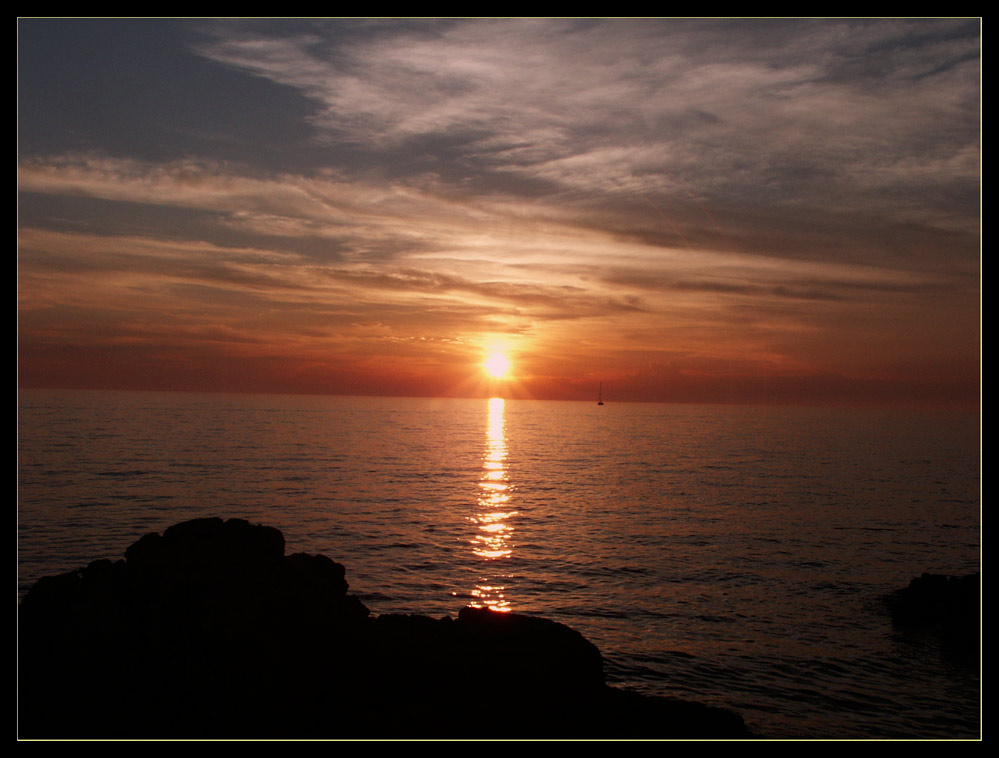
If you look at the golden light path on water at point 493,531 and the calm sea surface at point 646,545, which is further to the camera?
the golden light path on water at point 493,531

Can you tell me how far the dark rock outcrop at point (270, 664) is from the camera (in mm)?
14961

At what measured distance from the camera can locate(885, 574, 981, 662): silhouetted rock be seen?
2742 centimetres

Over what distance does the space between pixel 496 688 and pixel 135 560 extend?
1133cm

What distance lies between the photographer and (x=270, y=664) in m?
16.4

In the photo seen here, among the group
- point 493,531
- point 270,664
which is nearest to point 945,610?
point 493,531

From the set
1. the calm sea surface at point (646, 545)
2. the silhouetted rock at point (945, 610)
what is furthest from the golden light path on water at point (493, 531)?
the silhouetted rock at point (945, 610)

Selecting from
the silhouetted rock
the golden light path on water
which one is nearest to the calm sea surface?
the golden light path on water

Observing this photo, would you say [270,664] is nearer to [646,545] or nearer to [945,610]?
[945,610]

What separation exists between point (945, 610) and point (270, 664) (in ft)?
99.4

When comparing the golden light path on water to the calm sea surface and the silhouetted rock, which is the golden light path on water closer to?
the calm sea surface

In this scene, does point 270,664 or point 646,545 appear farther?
point 646,545

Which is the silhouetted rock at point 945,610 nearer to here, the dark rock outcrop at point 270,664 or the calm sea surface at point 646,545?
the calm sea surface at point 646,545

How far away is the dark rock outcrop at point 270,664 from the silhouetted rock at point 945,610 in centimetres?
1679
